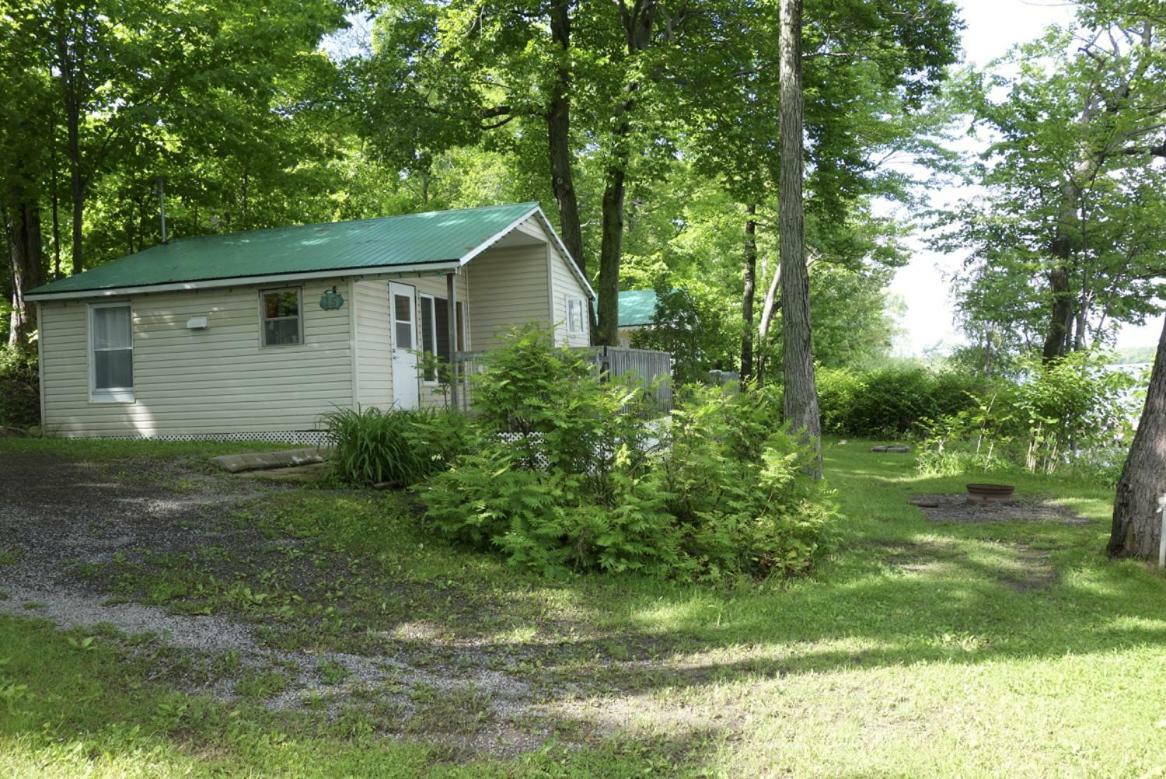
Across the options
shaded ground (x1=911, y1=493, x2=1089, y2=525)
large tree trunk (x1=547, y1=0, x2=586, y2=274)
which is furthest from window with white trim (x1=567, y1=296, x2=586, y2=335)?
shaded ground (x1=911, y1=493, x2=1089, y2=525)

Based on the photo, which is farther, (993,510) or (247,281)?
(247,281)

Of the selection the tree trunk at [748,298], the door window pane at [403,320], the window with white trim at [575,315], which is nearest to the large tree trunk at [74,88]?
the door window pane at [403,320]

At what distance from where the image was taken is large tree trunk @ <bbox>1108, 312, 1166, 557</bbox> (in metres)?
7.37

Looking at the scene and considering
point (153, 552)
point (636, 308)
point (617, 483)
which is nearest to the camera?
point (153, 552)

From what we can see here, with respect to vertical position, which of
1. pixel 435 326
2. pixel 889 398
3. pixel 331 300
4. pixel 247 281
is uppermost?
pixel 247 281

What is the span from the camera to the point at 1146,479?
7.40 m

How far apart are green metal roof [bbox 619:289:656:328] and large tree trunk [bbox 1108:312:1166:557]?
2053cm

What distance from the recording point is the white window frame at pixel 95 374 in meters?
14.2

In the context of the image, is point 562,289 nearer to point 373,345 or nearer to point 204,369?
point 373,345

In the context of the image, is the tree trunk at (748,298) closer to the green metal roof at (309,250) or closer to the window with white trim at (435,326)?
the window with white trim at (435,326)

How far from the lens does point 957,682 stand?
4723 millimetres

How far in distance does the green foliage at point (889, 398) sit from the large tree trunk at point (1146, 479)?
1295 cm

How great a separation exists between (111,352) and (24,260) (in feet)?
20.2

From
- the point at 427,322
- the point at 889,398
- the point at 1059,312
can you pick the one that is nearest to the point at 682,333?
the point at 889,398
